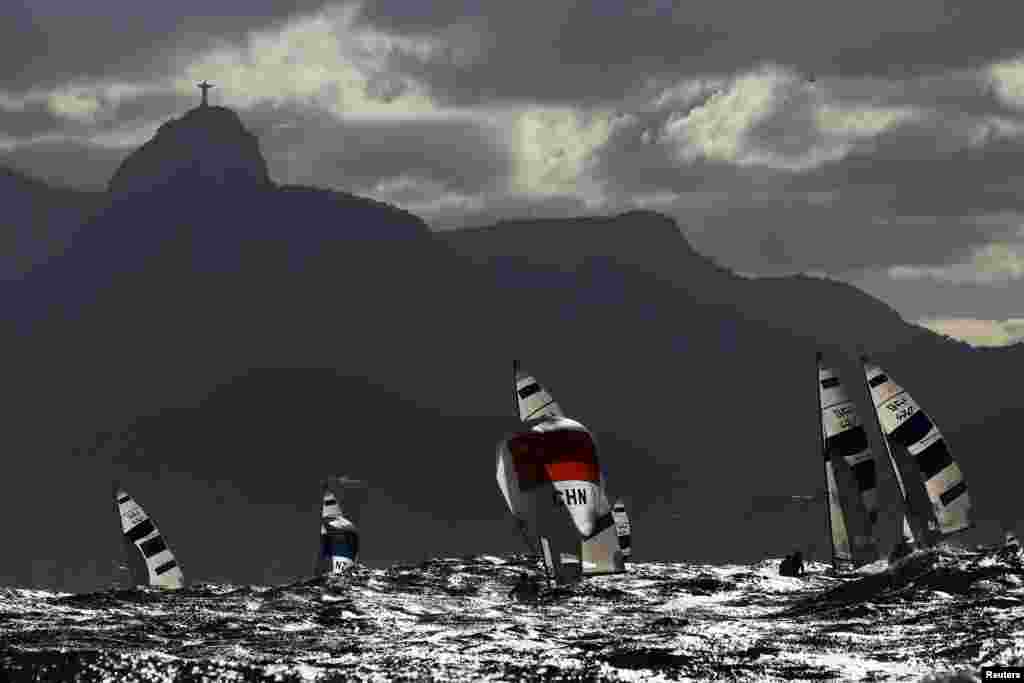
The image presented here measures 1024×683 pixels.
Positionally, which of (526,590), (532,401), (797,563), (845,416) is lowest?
(526,590)

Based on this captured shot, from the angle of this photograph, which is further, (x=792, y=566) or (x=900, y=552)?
(x=792, y=566)

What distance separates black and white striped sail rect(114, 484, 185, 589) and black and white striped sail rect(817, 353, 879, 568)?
3049 centimetres

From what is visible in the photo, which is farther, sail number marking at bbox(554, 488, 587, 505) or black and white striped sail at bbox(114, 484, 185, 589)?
black and white striped sail at bbox(114, 484, 185, 589)

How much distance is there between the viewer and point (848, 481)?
68.8 meters

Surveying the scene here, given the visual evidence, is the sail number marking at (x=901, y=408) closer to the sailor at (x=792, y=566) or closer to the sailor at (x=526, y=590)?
the sailor at (x=792, y=566)

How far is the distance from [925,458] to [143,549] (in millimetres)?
36777

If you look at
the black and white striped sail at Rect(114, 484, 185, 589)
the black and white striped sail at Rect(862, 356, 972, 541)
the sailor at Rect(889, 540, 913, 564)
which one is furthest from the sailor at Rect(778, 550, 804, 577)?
the black and white striped sail at Rect(114, 484, 185, 589)

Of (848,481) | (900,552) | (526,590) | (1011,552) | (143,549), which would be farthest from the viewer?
(143,549)

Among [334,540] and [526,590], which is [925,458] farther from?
[334,540]

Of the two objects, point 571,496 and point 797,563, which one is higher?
point 571,496

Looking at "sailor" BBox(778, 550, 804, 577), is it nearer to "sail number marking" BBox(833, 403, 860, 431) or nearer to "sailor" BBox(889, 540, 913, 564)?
"sailor" BBox(889, 540, 913, 564)

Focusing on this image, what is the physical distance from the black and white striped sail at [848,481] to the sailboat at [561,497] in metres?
11.6

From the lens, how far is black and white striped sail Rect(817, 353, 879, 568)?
67875 millimetres

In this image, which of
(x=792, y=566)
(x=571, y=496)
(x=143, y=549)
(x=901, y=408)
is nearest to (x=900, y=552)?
(x=901, y=408)
